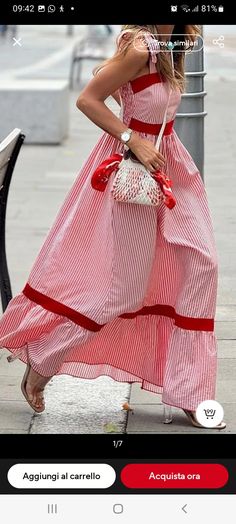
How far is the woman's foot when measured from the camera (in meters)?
4.78

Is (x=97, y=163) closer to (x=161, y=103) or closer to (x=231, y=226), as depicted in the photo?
(x=161, y=103)

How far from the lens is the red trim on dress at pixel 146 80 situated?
4438 millimetres

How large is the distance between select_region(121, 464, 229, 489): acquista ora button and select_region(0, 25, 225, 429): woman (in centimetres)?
107

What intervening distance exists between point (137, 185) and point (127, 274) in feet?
1.12

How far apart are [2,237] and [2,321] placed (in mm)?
1392

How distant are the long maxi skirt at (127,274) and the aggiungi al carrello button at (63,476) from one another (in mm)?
1176

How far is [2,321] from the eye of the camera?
484cm

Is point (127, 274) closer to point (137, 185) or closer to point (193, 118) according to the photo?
point (137, 185)

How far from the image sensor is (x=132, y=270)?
4598mm

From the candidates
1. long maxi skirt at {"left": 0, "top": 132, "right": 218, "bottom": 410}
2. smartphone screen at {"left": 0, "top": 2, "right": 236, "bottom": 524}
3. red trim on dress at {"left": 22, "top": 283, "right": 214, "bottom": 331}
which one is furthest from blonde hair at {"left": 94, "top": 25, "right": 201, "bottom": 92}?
red trim on dress at {"left": 22, "top": 283, "right": 214, "bottom": 331}
